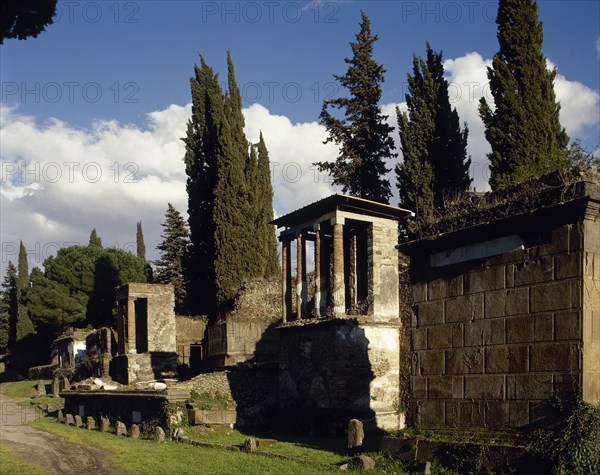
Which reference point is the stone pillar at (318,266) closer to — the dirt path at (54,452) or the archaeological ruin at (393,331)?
the archaeological ruin at (393,331)

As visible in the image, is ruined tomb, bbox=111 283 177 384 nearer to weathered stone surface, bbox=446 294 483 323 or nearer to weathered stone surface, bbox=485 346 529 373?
weathered stone surface, bbox=446 294 483 323

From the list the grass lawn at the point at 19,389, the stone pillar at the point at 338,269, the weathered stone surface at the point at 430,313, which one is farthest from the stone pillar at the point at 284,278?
the grass lawn at the point at 19,389

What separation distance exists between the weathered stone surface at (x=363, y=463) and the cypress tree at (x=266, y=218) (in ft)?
73.6

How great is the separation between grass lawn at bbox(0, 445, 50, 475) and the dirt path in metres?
0.22

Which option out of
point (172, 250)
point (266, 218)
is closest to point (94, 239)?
point (172, 250)

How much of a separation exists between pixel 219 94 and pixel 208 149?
308cm

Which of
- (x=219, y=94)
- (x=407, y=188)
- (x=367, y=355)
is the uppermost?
(x=219, y=94)

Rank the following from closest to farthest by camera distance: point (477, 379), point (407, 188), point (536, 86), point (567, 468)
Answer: point (567, 468), point (477, 379), point (536, 86), point (407, 188)

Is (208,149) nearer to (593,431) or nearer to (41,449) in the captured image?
(41,449)

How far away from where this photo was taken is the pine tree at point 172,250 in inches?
1780

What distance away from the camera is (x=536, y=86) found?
70.1 feet

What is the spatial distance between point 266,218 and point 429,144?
13.4m

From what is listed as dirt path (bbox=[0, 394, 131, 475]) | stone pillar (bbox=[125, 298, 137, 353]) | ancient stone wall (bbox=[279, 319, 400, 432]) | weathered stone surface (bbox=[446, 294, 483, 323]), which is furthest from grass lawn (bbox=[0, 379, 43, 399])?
weathered stone surface (bbox=[446, 294, 483, 323])

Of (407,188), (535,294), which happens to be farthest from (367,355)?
(535,294)
